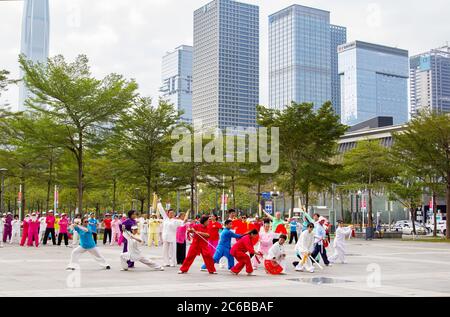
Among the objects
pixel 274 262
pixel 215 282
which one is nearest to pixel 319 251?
pixel 274 262

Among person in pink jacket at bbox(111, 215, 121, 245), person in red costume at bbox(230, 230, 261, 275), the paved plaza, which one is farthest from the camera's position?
person in pink jacket at bbox(111, 215, 121, 245)

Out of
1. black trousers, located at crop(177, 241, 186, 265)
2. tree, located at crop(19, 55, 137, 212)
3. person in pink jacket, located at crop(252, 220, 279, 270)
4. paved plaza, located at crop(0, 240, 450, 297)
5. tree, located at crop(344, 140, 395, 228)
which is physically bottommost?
paved plaza, located at crop(0, 240, 450, 297)

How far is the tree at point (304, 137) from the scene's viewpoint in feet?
139

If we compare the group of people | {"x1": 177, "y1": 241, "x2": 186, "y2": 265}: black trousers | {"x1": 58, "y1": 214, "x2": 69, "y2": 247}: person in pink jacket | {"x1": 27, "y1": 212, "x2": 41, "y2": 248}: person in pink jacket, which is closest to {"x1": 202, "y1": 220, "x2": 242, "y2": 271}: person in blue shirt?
the group of people

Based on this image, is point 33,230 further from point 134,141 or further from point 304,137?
point 304,137

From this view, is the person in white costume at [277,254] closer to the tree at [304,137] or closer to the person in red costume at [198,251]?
the person in red costume at [198,251]

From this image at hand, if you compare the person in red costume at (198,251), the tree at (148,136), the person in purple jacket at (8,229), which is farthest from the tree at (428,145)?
the person in red costume at (198,251)

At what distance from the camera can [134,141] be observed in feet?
137

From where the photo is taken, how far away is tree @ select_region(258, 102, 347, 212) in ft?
139

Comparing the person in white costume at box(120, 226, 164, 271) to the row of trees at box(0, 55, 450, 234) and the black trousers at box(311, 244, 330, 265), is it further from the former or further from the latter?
the row of trees at box(0, 55, 450, 234)

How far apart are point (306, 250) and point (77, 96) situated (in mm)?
21630

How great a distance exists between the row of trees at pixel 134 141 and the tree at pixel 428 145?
7cm

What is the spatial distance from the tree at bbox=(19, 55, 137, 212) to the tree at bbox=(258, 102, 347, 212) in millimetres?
11914
